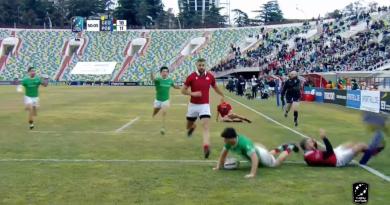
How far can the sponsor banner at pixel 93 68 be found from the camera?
93.5 m

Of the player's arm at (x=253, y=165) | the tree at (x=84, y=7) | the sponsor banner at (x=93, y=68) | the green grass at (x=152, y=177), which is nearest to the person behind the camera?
the green grass at (x=152, y=177)

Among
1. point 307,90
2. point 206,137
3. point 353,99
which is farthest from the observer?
point 307,90

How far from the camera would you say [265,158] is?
10266 millimetres

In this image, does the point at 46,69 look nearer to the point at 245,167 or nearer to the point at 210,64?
the point at 210,64

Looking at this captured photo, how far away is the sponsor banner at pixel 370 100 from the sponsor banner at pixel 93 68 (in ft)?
222

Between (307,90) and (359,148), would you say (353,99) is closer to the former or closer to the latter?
(307,90)

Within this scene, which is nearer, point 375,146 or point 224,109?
point 375,146

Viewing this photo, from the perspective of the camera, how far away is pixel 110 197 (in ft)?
25.9

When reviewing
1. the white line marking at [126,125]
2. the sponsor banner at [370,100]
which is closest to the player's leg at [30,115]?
the white line marking at [126,125]

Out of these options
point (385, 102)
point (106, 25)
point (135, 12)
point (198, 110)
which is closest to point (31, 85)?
point (198, 110)

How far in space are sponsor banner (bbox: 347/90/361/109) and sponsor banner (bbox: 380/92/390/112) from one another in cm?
362

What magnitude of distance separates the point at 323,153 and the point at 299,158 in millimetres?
1135

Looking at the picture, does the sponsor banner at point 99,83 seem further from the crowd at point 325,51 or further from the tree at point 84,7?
the tree at point 84,7

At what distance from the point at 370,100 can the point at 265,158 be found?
19877 millimetres
